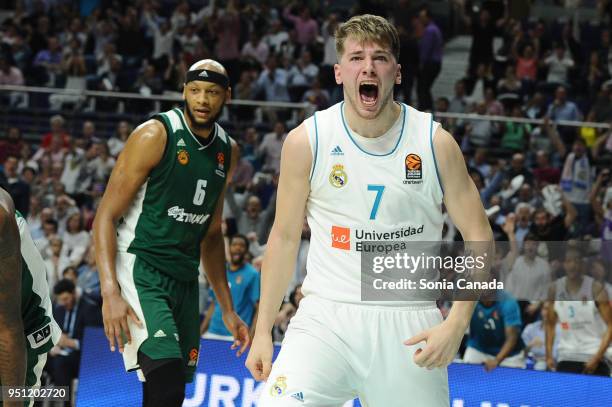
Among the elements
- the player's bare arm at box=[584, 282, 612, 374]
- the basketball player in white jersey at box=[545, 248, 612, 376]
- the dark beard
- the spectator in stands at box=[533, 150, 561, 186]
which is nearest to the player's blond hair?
the dark beard

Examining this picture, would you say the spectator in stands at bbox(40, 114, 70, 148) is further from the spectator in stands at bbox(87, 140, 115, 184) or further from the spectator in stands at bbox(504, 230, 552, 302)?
the spectator in stands at bbox(504, 230, 552, 302)

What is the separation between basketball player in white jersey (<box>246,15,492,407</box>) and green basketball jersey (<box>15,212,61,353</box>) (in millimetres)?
1158

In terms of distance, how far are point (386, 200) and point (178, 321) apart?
8.01 feet

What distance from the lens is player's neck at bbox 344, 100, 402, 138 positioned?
4.92 meters

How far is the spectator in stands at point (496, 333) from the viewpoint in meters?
10.5

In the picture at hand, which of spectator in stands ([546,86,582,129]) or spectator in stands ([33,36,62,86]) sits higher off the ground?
spectator in stands ([33,36,62,86])

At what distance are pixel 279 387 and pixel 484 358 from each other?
21.1ft

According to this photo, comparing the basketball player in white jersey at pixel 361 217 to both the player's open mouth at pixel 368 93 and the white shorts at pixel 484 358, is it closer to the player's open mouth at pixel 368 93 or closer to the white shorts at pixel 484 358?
the player's open mouth at pixel 368 93

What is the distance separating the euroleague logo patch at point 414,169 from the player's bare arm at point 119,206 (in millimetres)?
2278

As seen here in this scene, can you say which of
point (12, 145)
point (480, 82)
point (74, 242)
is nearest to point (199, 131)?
point (74, 242)

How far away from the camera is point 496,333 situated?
10586mm

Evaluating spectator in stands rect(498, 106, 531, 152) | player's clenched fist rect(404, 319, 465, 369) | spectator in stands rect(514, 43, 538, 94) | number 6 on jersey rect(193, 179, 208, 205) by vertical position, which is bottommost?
player's clenched fist rect(404, 319, 465, 369)

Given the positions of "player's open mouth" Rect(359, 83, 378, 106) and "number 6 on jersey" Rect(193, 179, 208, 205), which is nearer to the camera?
"player's open mouth" Rect(359, 83, 378, 106)

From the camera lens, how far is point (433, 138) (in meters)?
4.89
